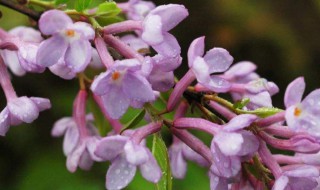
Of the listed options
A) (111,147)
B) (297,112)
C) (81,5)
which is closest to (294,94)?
(297,112)

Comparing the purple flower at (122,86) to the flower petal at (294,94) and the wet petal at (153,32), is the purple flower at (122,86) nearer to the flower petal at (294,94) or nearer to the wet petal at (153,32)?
the wet petal at (153,32)

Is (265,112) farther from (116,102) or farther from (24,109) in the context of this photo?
(24,109)

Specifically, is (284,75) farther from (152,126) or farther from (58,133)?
(152,126)

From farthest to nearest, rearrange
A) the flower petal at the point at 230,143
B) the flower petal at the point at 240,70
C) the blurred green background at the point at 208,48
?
the blurred green background at the point at 208,48
the flower petal at the point at 240,70
the flower petal at the point at 230,143

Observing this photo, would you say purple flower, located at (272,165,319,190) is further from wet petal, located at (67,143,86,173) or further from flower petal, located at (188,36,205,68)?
wet petal, located at (67,143,86,173)

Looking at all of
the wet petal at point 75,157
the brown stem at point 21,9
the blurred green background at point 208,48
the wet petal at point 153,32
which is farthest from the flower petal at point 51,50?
the blurred green background at point 208,48

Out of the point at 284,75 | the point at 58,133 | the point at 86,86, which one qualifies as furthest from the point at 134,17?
the point at 284,75

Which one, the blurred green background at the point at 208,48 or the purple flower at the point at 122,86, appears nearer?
the purple flower at the point at 122,86
